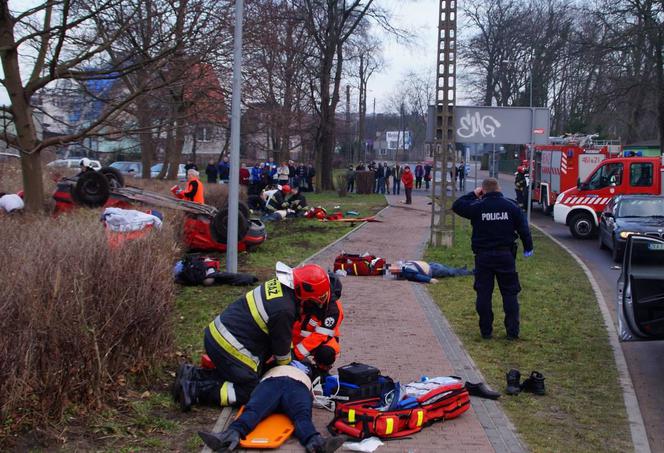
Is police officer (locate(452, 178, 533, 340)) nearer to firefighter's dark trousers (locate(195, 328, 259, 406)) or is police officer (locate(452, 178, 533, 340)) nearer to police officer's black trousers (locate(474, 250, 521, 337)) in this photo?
police officer's black trousers (locate(474, 250, 521, 337))

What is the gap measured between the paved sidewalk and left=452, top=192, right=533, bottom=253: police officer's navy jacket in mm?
1208

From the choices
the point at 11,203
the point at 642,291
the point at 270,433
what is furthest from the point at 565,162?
the point at 270,433

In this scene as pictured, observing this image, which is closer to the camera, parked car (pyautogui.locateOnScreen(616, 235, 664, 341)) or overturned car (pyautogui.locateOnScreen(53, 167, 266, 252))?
parked car (pyautogui.locateOnScreen(616, 235, 664, 341))

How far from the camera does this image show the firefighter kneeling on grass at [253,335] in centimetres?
610

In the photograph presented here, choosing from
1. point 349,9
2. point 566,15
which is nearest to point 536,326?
point 349,9

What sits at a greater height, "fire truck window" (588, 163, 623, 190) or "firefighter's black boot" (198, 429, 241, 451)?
"fire truck window" (588, 163, 623, 190)

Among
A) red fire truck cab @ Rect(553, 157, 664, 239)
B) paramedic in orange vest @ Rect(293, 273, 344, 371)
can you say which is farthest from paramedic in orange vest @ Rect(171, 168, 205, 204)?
red fire truck cab @ Rect(553, 157, 664, 239)

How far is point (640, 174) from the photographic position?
23953 mm

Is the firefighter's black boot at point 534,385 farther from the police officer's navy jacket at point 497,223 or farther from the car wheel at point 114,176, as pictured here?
the car wheel at point 114,176

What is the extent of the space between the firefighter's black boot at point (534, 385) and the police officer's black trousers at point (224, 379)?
2.56m

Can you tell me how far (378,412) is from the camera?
5828 millimetres

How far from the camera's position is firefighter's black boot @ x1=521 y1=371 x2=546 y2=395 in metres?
7.10

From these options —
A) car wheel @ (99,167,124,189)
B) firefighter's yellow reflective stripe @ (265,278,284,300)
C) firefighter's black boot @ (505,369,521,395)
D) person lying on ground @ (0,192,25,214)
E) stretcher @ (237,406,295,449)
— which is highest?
car wheel @ (99,167,124,189)

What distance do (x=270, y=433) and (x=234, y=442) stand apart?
0.35 m
